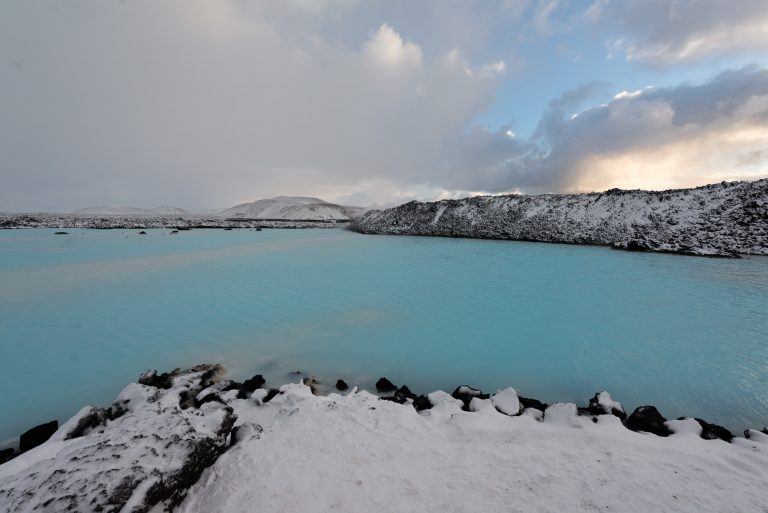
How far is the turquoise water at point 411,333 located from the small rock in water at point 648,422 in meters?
0.90

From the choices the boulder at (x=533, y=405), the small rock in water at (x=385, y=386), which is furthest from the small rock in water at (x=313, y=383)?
the boulder at (x=533, y=405)

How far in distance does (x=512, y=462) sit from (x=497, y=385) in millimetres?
2386

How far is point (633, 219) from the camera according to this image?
91.7 ft

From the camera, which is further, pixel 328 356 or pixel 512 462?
pixel 328 356

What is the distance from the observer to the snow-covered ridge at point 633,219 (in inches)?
899

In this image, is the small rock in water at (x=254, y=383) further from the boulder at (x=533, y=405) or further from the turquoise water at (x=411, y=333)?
the boulder at (x=533, y=405)

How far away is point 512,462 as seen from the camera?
3369mm

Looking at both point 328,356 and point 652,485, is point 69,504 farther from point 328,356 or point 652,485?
point 652,485

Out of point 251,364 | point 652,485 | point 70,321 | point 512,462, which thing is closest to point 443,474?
point 512,462

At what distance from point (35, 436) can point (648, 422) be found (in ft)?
26.9

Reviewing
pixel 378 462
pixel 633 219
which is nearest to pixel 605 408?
pixel 378 462

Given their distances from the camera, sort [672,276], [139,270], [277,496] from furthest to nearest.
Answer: [139,270] → [672,276] → [277,496]

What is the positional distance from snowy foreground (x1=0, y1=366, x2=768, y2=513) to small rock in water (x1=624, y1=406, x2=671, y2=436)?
0.12 metres

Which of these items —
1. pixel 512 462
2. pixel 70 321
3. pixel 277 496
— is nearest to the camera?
pixel 277 496
